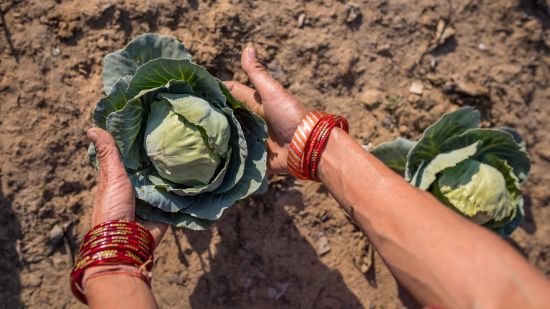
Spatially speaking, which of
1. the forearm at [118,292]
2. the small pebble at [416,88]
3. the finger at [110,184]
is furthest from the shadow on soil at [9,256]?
the small pebble at [416,88]

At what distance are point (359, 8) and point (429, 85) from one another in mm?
901

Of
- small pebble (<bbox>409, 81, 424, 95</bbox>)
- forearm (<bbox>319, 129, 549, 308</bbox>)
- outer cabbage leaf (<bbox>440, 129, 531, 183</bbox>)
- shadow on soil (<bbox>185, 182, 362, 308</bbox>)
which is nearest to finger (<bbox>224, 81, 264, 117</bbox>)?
forearm (<bbox>319, 129, 549, 308</bbox>)

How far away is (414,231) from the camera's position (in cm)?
205

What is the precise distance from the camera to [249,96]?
302 centimetres

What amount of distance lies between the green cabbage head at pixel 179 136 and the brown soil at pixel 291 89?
28.7 inches

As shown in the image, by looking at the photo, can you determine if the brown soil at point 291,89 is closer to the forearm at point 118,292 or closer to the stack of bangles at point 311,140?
the stack of bangles at point 311,140

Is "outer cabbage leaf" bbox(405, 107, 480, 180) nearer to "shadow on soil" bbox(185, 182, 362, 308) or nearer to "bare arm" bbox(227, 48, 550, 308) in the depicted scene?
"bare arm" bbox(227, 48, 550, 308)

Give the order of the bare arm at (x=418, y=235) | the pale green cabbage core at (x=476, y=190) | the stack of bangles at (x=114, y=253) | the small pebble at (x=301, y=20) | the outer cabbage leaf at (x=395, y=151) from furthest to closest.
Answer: the small pebble at (x=301, y=20), the outer cabbage leaf at (x=395, y=151), the pale green cabbage core at (x=476, y=190), the stack of bangles at (x=114, y=253), the bare arm at (x=418, y=235)

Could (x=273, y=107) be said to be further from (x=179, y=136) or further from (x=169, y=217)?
(x=169, y=217)

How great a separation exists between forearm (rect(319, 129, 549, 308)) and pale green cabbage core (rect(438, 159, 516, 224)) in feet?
2.67

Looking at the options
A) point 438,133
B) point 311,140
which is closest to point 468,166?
point 438,133

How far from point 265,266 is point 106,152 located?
1.62 m

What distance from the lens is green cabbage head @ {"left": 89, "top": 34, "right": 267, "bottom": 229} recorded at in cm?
248

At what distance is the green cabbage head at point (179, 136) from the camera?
2484 millimetres
